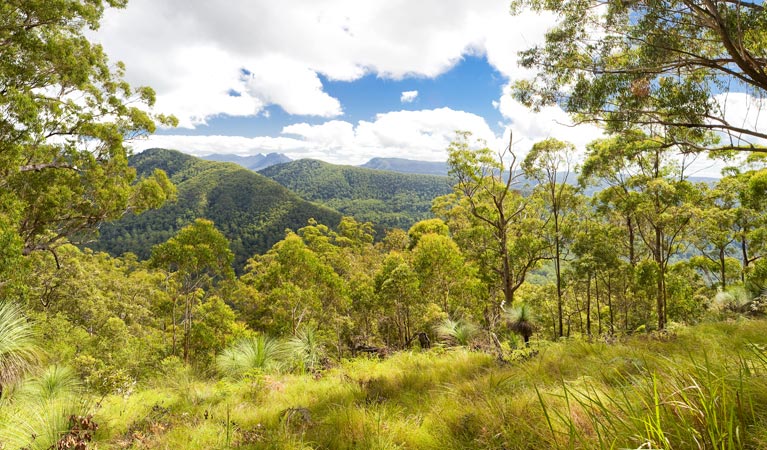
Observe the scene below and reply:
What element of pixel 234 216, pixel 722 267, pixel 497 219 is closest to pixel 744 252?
pixel 722 267

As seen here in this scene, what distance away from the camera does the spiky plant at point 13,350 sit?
403 centimetres

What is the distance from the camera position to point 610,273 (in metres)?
20.0

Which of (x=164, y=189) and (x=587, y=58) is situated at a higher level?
(x=587, y=58)

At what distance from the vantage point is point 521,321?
10.2 meters

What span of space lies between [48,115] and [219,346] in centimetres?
1071

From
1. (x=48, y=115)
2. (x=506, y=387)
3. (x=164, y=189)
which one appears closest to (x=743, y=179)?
(x=506, y=387)

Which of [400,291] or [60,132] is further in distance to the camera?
[400,291]

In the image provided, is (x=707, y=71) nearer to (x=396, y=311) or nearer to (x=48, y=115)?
(x=396, y=311)

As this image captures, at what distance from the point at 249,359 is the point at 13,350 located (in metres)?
3.48

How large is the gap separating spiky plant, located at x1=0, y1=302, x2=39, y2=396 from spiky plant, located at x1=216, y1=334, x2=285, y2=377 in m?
3.02

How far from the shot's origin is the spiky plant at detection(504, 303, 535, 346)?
10.1 metres

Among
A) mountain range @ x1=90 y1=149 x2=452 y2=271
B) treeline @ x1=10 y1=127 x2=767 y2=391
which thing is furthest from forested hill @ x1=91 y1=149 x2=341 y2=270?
treeline @ x1=10 y1=127 x2=767 y2=391

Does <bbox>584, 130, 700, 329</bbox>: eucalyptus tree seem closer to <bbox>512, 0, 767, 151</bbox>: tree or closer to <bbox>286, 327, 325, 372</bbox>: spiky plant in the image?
<bbox>512, 0, 767, 151</bbox>: tree

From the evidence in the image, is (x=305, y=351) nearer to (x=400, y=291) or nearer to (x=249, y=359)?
(x=249, y=359)
